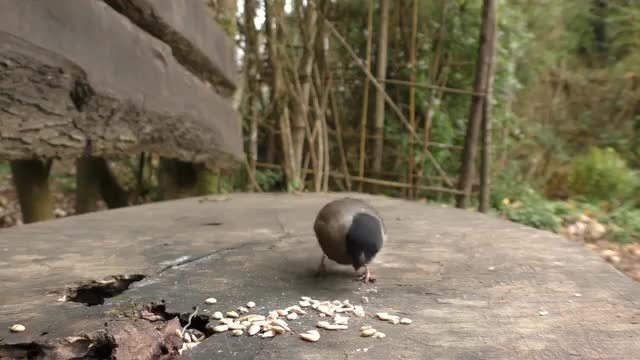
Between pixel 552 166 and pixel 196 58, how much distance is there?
7.33 m

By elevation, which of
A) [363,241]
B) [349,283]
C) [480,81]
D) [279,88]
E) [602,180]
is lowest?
[602,180]

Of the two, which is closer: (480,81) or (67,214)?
(480,81)

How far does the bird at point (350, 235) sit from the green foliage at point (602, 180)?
6326 millimetres

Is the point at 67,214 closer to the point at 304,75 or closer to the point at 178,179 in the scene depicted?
the point at 178,179

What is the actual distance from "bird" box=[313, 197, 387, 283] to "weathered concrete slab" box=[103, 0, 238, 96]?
1.30m

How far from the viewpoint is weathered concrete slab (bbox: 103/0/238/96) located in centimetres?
259

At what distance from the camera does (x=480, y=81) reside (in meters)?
5.24

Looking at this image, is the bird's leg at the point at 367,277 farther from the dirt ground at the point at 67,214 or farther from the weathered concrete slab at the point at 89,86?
the dirt ground at the point at 67,214

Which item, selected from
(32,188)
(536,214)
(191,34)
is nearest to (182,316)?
(32,188)

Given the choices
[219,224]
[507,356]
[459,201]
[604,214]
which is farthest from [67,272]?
[604,214]

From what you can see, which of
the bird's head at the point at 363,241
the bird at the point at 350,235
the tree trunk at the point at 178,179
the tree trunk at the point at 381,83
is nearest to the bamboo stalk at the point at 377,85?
the tree trunk at the point at 381,83

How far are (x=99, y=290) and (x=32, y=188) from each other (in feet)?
5.37

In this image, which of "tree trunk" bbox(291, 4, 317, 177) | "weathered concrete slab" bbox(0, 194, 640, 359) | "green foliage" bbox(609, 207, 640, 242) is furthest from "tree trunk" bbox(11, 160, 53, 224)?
"green foliage" bbox(609, 207, 640, 242)

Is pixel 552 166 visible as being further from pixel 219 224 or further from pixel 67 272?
pixel 67 272
